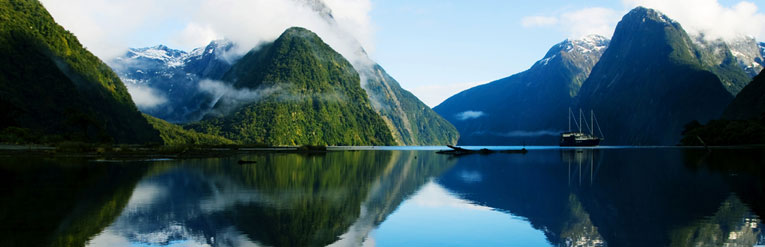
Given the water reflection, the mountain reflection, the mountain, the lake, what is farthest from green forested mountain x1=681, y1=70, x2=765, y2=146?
the mountain

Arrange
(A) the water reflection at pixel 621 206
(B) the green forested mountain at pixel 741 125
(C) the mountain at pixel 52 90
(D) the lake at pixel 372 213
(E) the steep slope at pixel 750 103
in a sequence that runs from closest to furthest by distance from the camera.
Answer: (D) the lake at pixel 372 213 → (A) the water reflection at pixel 621 206 → (C) the mountain at pixel 52 90 → (B) the green forested mountain at pixel 741 125 → (E) the steep slope at pixel 750 103

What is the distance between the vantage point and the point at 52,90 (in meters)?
148

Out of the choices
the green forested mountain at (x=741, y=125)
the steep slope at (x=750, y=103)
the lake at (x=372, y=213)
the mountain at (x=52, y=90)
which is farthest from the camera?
the steep slope at (x=750, y=103)

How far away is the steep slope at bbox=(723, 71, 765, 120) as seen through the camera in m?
177

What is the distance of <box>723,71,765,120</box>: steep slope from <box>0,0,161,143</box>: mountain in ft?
663

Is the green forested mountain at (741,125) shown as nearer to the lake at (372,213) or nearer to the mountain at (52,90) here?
the lake at (372,213)

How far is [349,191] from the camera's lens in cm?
4019

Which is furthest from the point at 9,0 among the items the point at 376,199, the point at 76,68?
the point at 376,199

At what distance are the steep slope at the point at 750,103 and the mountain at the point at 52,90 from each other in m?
202

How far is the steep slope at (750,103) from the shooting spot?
582 ft

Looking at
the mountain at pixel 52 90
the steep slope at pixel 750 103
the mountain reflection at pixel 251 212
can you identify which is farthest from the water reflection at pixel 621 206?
the steep slope at pixel 750 103

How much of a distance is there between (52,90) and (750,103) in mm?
226852

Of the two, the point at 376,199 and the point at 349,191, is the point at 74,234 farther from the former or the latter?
the point at 349,191

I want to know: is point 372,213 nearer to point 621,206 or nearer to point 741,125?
point 621,206
